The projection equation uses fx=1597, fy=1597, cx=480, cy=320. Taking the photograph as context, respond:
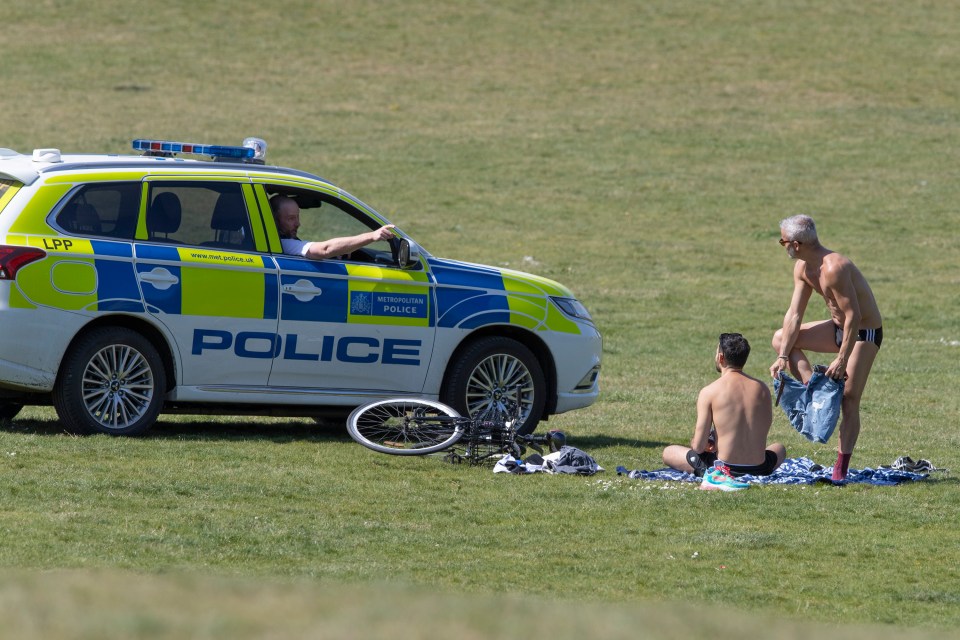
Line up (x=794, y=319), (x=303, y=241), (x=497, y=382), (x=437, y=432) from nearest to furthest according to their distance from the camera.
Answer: (x=794, y=319) < (x=437, y=432) < (x=303, y=241) < (x=497, y=382)

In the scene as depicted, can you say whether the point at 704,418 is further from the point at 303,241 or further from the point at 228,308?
the point at 228,308

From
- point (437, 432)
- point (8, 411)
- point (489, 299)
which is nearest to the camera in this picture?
point (437, 432)

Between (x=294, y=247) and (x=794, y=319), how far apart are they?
138 inches

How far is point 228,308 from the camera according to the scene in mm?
10930

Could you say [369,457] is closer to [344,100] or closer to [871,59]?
[344,100]

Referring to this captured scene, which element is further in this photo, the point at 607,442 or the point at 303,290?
the point at 607,442

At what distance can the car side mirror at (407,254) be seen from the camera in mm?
11336

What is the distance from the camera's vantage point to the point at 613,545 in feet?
26.7

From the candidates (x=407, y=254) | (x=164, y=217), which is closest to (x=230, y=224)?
(x=164, y=217)

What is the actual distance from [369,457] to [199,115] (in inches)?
1093

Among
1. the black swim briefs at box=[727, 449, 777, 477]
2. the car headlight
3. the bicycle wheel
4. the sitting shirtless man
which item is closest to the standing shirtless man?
the sitting shirtless man

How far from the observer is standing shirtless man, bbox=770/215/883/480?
10258 millimetres

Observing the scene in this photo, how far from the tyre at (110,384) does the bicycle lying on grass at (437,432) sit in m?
1.40

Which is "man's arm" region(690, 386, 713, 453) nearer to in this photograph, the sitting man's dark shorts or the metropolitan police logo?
the sitting man's dark shorts
